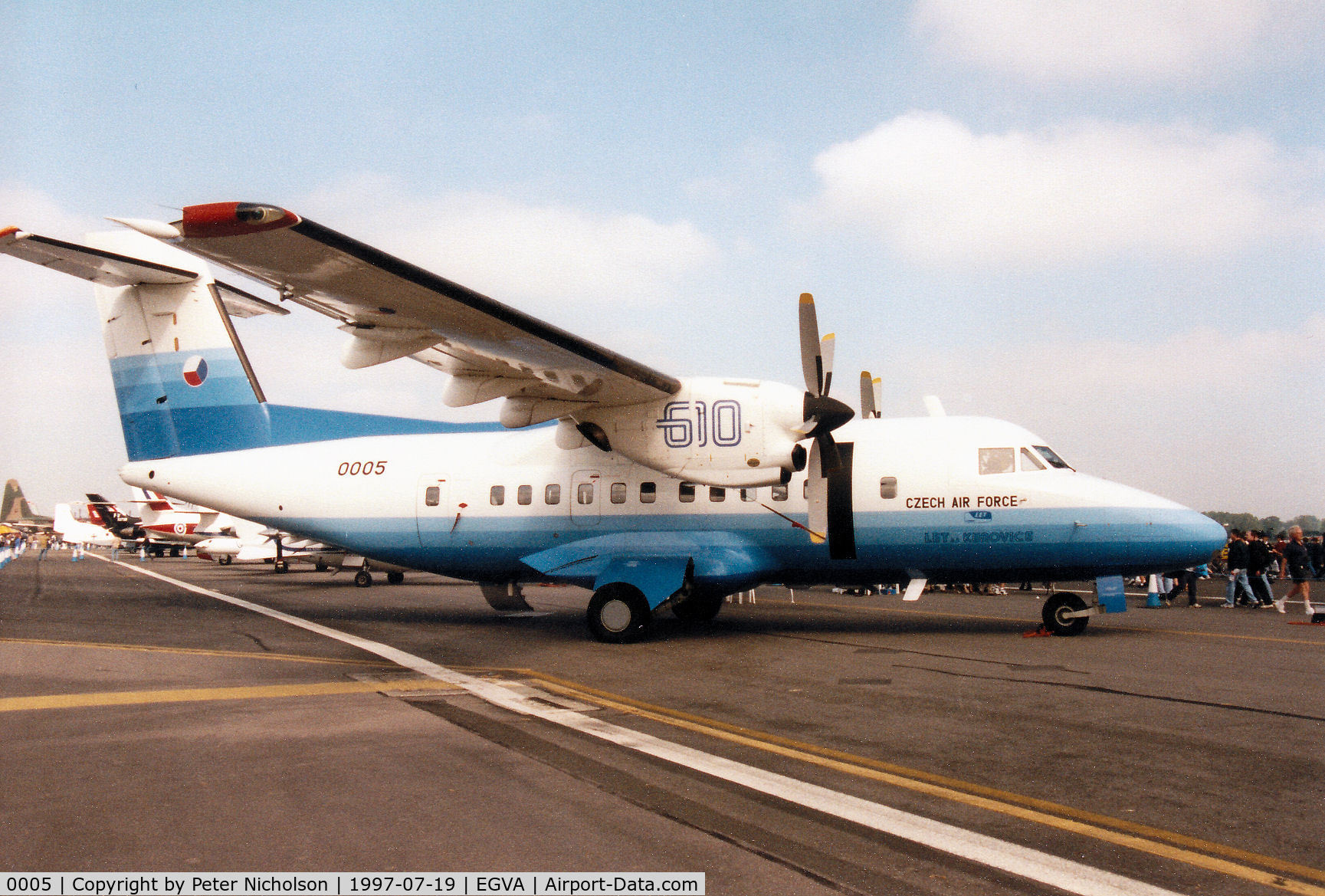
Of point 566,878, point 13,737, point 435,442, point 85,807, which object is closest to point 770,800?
point 566,878

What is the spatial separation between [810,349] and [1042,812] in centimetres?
755

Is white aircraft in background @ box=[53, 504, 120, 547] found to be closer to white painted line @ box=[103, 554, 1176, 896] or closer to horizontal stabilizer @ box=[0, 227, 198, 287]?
horizontal stabilizer @ box=[0, 227, 198, 287]

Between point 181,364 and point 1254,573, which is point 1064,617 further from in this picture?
point 181,364

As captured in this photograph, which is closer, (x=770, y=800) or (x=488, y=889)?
(x=488, y=889)

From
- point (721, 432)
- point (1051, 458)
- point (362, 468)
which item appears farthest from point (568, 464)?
point (1051, 458)

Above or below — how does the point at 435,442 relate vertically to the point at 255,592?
above

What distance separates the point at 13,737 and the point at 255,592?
55.4 ft

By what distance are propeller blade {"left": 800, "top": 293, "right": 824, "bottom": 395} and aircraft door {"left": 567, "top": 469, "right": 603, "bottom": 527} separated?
→ 364 cm

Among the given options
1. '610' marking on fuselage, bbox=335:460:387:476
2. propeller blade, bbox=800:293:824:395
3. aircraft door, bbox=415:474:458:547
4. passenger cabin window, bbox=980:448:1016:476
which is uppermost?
propeller blade, bbox=800:293:824:395

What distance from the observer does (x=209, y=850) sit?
Answer: 3904 millimetres

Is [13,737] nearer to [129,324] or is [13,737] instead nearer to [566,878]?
[566,878]

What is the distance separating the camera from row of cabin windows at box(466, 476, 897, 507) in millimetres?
12102

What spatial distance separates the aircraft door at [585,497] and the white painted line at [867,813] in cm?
510
